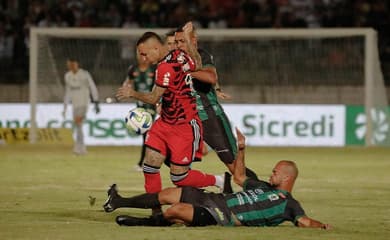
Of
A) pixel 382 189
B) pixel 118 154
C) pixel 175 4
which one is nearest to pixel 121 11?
pixel 175 4

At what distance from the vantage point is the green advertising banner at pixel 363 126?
91.1 feet

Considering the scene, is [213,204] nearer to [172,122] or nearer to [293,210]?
[293,210]

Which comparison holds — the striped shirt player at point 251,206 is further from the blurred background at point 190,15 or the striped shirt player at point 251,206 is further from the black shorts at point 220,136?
the blurred background at point 190,15

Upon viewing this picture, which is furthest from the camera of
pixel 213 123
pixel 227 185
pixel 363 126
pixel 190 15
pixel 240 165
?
pixel 190 15

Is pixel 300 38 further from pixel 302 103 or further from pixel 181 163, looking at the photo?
pixel 181 163

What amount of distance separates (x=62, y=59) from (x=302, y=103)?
6.48 meters

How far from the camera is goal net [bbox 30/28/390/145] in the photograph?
27.9 m

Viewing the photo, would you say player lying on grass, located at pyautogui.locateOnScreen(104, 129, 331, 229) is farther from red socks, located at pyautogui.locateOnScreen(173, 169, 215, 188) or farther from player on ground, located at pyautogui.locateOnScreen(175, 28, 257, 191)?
player on ground, located at pyautogui.locateOnScreen(175, 28, 257, 191)

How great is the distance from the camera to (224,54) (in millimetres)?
29125

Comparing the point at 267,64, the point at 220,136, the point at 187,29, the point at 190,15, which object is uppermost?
the point at 190,15

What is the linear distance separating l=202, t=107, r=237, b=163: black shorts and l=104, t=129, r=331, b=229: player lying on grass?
6.46 ft

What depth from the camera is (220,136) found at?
13.2 meters

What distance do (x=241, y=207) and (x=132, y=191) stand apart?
503 centimetres

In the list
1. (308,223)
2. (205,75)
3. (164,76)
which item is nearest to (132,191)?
(205,75)
